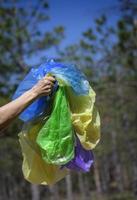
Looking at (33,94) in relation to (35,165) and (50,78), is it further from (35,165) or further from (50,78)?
(35,165)

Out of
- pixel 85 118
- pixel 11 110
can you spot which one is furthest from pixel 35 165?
pixel 11 110

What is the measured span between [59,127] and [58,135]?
5 cm

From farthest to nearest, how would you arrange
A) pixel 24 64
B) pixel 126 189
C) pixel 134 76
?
1. pixel 126 189
2. pixel 134 76
3. pixel 24 64

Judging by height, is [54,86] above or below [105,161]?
above

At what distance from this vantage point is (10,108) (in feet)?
9.73

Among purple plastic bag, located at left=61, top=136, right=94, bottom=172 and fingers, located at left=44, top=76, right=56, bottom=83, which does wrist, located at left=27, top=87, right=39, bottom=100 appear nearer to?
fingers, located at left=44, top=76, right=56, bottom=83

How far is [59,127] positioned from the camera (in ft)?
11.1

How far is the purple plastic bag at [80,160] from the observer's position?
137 inches

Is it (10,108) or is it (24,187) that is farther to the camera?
(24,187)

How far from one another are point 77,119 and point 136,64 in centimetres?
1859

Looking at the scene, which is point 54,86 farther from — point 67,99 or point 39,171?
point 39,171

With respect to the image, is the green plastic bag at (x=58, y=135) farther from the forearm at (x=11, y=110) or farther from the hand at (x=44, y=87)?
the forearm at (x=11, y=110)

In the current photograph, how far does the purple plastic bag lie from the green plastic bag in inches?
4.7

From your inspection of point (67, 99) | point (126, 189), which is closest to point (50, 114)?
point (67, 99)
